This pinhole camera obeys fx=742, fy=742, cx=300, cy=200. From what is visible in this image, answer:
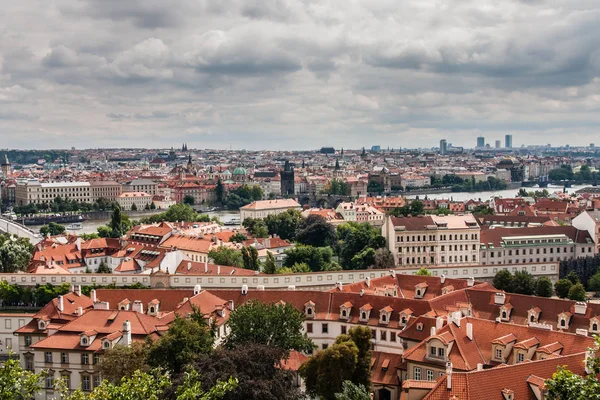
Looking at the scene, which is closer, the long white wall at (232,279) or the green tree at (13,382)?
the green tree at (13,382)

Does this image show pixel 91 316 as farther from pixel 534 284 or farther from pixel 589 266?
pixel 589 266

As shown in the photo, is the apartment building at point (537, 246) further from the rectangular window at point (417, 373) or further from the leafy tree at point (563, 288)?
the rectangular window at point (417, 373)

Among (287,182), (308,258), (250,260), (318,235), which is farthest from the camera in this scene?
(287,182)

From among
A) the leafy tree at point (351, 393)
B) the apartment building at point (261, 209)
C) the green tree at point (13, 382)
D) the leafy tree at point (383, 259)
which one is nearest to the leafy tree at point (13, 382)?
the green tree at point (13, 382)

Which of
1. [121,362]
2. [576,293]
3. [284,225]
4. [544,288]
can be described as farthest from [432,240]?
[121,362]

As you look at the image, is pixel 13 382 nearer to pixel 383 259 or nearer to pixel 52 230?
pixel 383 259

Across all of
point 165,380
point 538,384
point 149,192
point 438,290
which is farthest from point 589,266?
point 149,192

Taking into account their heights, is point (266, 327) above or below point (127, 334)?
above
